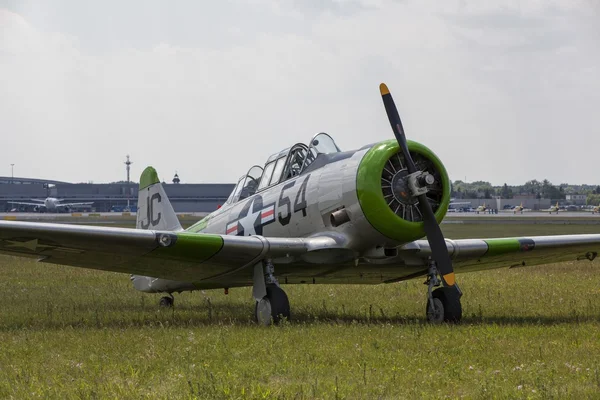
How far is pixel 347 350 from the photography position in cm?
814

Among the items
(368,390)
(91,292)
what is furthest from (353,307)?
(368,390)

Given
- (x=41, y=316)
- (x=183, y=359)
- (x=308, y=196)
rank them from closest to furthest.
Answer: (x=183, y=359), (x=308, y=196), (x=41, y=316)

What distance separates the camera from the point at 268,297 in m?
10.9

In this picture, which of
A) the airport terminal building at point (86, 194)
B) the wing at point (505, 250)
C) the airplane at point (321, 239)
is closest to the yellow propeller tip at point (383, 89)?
the airplane at point (321, 239)

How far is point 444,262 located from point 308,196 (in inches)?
80.5

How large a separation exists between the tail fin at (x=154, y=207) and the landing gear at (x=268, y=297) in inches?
170

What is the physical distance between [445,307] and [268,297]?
2320 millimetres

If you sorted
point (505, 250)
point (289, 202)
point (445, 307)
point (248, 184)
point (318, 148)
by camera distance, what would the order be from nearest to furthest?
point (445, 307) → point (289, 202) → point (318, 148) → point (505, 250) → point (248, 184)

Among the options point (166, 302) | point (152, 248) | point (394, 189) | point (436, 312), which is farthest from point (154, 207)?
point (436, 312)

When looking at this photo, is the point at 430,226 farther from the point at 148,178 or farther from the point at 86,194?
the point at 86,194

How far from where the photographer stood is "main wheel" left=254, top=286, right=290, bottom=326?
420 inches

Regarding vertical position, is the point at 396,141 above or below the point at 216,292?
above

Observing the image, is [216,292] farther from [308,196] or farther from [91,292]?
[308,196]

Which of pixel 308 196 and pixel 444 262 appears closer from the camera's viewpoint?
pixel 444 262
